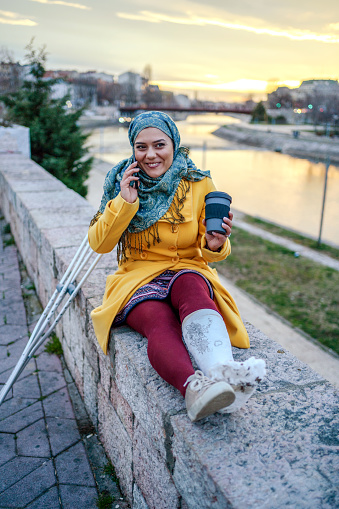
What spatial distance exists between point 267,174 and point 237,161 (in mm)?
5811

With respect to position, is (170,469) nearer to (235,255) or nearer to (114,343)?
(114,343)

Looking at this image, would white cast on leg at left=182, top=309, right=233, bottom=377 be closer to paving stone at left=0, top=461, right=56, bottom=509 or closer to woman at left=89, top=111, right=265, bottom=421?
woman at left=89, top=111, right=265, bottom=421

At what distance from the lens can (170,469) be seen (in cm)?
138

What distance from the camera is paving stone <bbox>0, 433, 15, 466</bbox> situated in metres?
2.06

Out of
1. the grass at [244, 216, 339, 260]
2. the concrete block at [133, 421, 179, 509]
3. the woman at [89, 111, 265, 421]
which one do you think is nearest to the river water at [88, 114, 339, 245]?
the grass at [244, 216, 339, 260]

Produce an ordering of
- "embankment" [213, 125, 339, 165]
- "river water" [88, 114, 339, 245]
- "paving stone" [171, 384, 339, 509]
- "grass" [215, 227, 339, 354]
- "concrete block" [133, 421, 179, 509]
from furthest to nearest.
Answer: "embankment" [213, 125, 339, 165], "river water" [88, 114, 339, 245], "grass" [215, 227, 339, 354], "concrete block" [133, 421, 179, 509], "paving stone" [171, 384, 339, 509]

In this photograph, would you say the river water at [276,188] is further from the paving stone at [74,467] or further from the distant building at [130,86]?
the distant building at [130,86]

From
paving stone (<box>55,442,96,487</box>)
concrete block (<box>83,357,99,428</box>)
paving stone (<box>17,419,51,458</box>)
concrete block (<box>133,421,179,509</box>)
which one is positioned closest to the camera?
concrete block (<box>133,421,179,509</box>)

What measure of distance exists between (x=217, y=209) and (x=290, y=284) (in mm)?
4390

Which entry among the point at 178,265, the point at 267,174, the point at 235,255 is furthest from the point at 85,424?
the point at 267,174

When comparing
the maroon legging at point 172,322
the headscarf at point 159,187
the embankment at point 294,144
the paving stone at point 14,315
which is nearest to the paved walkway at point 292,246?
the paving stone at point 14,315

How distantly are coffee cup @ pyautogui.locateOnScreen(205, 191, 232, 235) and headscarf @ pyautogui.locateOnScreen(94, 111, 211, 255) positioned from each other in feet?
0.72

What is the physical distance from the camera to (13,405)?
246 centimetres

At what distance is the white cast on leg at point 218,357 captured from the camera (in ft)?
4.35
